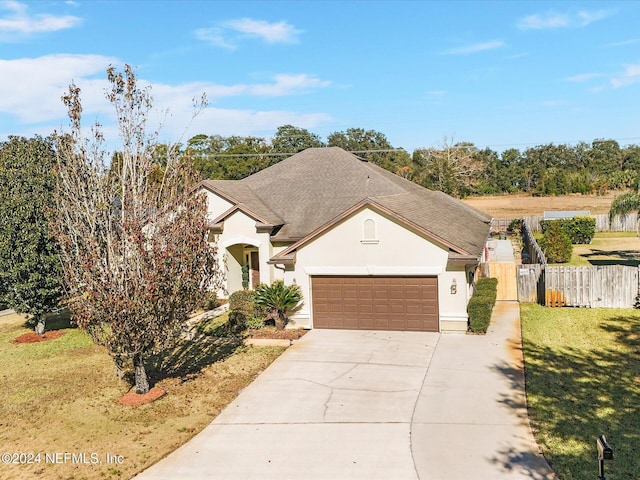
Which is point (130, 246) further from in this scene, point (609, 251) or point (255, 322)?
point (609, 251)

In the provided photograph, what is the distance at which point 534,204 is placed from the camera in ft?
227

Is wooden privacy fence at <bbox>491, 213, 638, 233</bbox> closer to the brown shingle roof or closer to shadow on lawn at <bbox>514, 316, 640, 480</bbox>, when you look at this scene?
the brown shingle roof

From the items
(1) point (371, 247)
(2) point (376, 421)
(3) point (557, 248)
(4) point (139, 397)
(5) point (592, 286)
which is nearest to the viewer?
(2) point (376, 421)

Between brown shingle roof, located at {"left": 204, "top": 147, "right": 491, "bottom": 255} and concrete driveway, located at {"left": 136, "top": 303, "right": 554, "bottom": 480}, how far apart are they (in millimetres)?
5516

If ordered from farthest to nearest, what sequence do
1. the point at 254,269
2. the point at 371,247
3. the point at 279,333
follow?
the point at 254,269
the point at 371,247
the point at 279,333

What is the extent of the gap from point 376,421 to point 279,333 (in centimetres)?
747

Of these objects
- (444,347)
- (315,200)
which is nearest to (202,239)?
(444,347)

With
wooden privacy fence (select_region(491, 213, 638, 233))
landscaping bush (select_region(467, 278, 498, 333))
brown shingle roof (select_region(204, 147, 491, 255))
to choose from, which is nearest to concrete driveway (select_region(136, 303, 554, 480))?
landscaping bush (select_region(467, 278, 498, 333))

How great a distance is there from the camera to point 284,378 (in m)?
14.0

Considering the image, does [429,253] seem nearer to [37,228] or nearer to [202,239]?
[202,239]

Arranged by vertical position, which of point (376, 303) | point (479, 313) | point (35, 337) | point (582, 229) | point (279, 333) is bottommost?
point (35, 337)

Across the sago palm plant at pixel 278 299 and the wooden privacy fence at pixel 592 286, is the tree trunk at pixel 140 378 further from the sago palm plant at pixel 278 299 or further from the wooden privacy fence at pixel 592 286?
the wooden privacy fence at pixel 592 286

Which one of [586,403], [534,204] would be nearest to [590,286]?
[586,403]

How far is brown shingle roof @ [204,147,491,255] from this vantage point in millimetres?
20781
